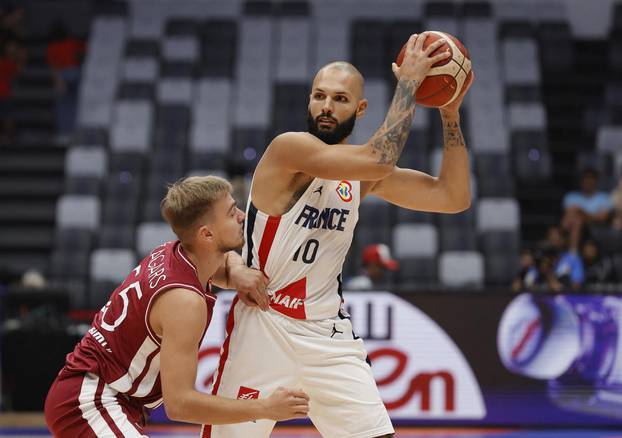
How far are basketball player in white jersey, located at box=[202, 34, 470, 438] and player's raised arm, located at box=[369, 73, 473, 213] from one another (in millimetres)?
165

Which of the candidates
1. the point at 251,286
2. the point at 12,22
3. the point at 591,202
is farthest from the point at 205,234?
the point at 12,22

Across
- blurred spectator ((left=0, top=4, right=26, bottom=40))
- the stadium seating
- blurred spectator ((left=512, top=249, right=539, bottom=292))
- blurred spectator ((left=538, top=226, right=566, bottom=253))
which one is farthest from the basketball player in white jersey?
blurred spectator ((left=0, top=4, right=26, bottom=40))

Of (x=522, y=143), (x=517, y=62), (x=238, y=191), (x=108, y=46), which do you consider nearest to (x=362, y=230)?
(x=238, y=191)

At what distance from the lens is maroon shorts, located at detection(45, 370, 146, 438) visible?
308cm

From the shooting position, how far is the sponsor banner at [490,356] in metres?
7.28

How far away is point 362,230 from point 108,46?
4.96 metres

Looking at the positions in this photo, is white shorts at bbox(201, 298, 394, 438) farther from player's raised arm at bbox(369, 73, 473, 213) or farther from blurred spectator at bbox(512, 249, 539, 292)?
blurred spectator at bbox(512, 249, 539, 292)

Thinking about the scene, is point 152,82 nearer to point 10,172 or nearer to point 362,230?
point 10,172

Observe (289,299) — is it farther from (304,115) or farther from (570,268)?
(304,115)

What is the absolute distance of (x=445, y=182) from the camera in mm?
3881

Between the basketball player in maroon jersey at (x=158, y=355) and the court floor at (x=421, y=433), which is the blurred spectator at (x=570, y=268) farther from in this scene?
the basketball player in maroon jersey at (x=158, y=355)

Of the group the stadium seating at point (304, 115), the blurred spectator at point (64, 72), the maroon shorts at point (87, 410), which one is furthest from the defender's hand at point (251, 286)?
the blurred spectator at point (64, 72)

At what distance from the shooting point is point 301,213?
3.63 metres

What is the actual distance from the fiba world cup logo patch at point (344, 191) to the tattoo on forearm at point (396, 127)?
385 millimetres
